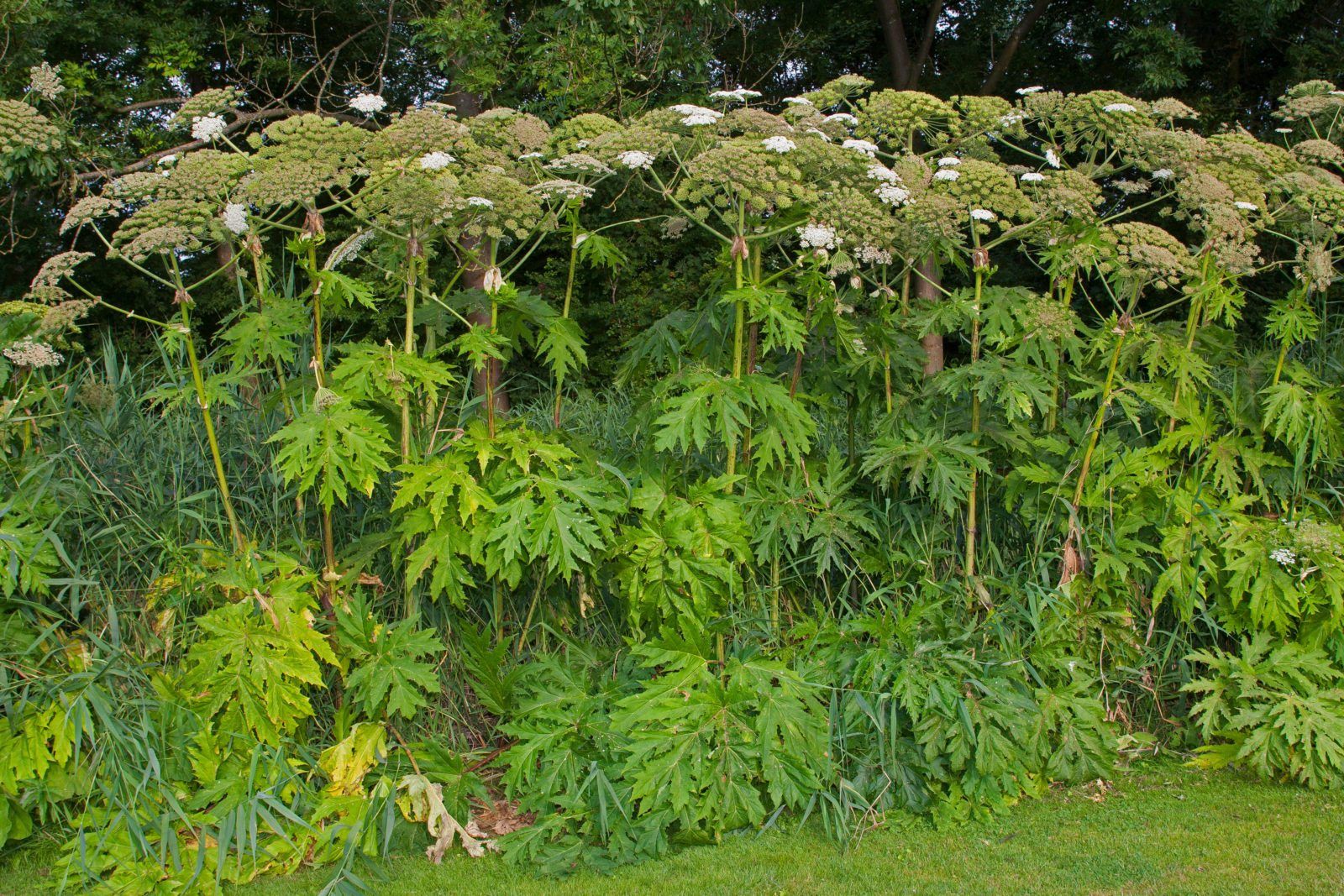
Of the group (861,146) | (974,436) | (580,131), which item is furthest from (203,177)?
(974,436)

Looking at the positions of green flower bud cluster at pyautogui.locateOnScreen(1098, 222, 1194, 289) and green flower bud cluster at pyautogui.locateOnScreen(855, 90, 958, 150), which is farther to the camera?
green flower bud cluster at pyautogui.locateOnScreen(855, 90, 958, 150)

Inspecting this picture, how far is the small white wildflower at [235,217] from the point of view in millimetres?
4043

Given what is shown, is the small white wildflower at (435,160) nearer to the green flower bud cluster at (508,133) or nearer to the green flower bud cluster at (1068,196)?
the green flower bud cluster at (508,133)

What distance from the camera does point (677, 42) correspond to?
955cm

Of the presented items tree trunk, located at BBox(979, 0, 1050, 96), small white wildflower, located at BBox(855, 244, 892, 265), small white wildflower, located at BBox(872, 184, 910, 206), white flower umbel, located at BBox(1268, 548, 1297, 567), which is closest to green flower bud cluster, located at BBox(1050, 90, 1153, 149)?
small white wildflower, located at BBox(872, 184, 910, 206)

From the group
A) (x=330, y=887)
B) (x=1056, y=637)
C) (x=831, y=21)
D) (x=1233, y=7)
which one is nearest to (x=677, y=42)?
(x=831, y=21)

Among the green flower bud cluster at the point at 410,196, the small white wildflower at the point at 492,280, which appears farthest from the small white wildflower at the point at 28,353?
the small white wildflower at the point at 492,280

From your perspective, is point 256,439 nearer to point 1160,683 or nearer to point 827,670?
point 827,670

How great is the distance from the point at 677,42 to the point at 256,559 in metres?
6.78

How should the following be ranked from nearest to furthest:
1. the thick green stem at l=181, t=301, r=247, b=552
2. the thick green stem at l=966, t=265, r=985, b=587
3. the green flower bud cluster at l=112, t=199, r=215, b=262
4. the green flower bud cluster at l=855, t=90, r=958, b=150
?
the green flower bud cluster at l=112, t=199, r=215, b=262, the thick green stem at l=181, t=301, r=247, b=552, the thick green stem at l=966, t=265, r=985, b=587, the green flower bud cluster at l=855, t=90, r=958, b=150

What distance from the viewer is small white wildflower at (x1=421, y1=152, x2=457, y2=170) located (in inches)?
166

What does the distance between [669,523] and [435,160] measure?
168 cm

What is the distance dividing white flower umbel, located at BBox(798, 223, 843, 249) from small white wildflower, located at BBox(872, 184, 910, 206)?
264mm

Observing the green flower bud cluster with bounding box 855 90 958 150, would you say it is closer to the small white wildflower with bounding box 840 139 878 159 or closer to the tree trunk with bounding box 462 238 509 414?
the small white wildflower with bounding box 840 139 878 159
